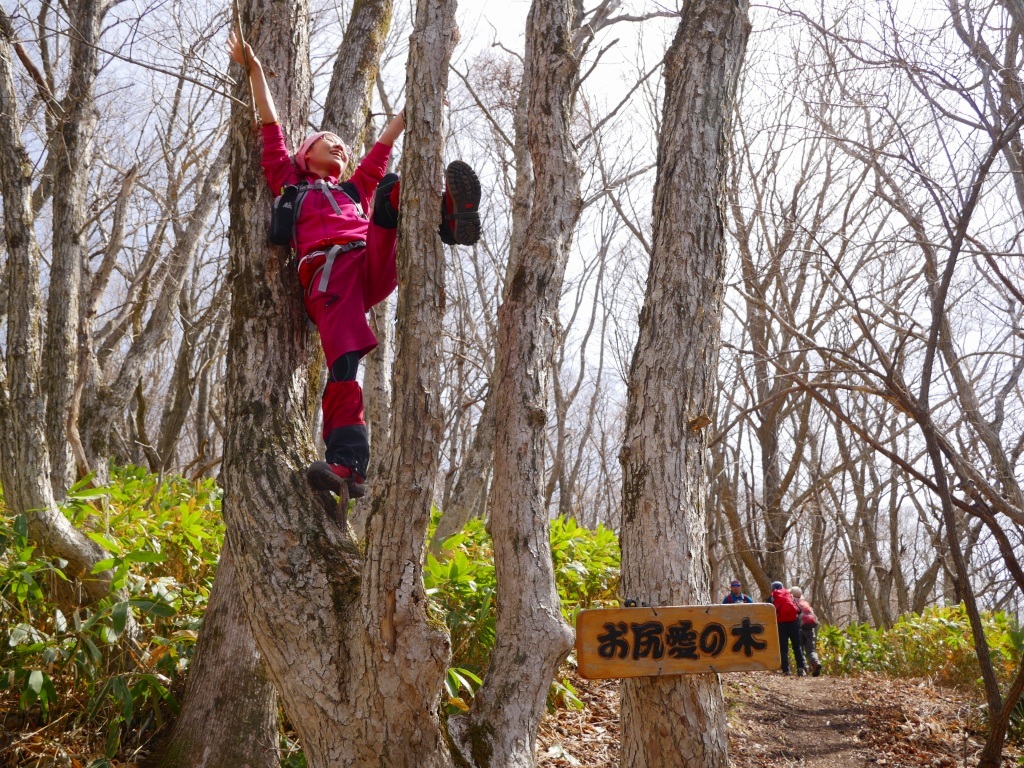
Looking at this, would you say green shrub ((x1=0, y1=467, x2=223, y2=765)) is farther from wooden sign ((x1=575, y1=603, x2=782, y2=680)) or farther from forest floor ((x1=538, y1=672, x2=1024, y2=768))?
wooden sign ((x1=575, y1=603, x2=782, y2=680))

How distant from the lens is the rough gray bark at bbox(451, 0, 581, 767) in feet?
8.19

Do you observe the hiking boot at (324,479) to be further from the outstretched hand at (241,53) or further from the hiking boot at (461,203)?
the outstretched hand at (241,53)

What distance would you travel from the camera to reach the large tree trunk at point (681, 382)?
253cm

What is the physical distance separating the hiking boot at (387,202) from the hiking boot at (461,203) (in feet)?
1.08

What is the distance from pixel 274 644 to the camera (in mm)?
2188

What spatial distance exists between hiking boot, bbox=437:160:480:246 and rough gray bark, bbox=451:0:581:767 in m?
0.58

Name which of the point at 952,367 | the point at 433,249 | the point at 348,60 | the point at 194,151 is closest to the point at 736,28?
the point at 433,249

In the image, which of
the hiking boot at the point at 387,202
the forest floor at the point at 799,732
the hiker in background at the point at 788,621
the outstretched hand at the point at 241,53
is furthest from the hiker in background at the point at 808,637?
the outstretched hand at the point at 241,53

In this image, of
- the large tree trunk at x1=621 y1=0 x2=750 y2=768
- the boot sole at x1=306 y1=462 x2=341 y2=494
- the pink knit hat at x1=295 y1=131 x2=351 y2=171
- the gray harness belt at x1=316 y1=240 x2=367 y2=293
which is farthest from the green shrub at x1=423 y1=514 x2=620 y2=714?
the pink knit hat at x1=295 y1=131 x2=351 y2=171

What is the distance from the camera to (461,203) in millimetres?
2424

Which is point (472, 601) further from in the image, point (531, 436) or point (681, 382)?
point (681, 382)

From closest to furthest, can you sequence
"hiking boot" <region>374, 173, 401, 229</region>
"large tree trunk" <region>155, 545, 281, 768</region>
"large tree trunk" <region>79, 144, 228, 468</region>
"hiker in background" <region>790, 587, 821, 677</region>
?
"hiking boot" <region>374, 173, 401, 229</region> → "large tree trunk" <region>155, 545, 281, 768</region> → "large tree trunk" <region>79, 144, 228, 468</region> → "hiker in background" <region>790, 587, 821, 677</region>

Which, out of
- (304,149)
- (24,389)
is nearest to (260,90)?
(304,149)

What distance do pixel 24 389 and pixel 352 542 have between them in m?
2.52
